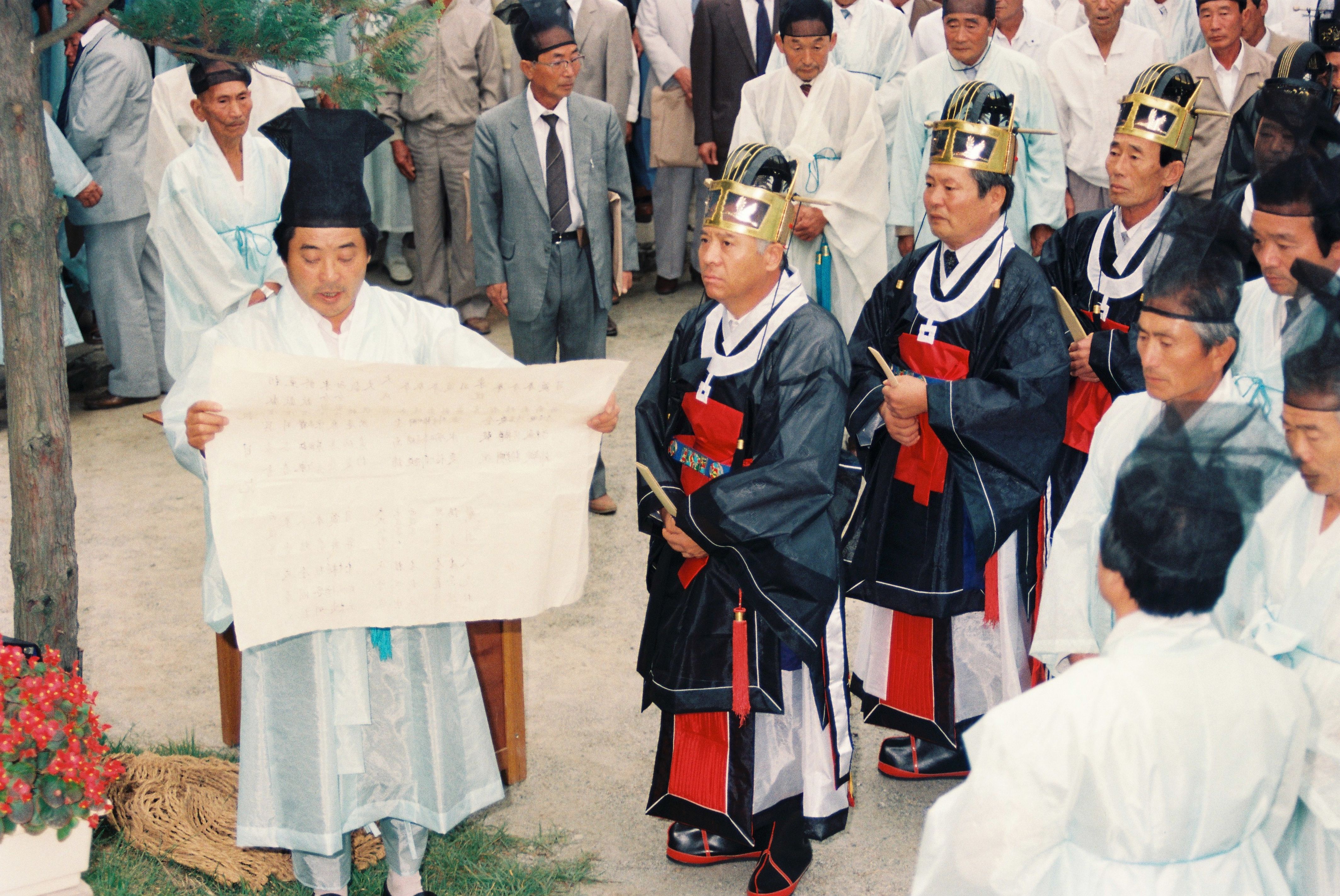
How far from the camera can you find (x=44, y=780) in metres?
2.91

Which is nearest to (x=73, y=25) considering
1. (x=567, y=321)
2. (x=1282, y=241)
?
(x=567, y=321)

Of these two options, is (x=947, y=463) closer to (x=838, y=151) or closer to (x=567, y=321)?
(x=567, y=321)

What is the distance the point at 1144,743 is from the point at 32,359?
105 inches

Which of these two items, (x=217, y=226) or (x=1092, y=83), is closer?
(x=217, y=226)

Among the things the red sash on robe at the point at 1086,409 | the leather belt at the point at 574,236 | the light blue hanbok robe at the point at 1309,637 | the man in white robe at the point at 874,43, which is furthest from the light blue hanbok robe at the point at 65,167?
the light blue hanbok robe at the point at 1309,637

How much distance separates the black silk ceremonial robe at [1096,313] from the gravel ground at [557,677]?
1.04 metres

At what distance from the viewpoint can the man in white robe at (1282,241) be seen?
10.8 feet

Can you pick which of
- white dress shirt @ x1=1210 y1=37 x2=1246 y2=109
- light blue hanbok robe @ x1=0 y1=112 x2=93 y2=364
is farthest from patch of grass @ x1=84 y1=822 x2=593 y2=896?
white dress shirt @ x1=1210 y1=37 x2=1246 y2=109

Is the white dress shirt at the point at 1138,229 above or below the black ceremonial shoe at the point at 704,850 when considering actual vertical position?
above

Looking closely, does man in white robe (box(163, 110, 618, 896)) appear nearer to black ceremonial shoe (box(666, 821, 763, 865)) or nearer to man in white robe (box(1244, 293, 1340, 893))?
black ceremonial shoe (box(666, 821, 763, 865))

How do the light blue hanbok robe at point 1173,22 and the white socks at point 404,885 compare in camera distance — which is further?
the light blue hanbok robe at point 1173,22

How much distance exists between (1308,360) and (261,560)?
2096 mm

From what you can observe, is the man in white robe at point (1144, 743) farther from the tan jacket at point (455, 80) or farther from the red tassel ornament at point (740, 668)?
the tan jacket at point (455, 80)

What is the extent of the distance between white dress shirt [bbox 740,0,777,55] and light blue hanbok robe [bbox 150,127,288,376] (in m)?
3.13
